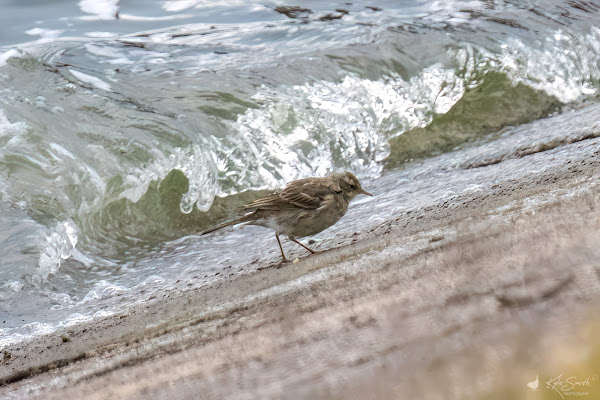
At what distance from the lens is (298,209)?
14.1 ft

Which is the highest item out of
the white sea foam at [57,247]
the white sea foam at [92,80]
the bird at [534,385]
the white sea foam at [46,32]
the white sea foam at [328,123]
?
the bird at [534,385]

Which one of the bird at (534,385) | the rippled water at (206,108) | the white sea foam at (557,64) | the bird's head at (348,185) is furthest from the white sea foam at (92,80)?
the bird at (534,385)

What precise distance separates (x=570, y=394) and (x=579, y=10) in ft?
30.3

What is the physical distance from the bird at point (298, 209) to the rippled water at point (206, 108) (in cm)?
32

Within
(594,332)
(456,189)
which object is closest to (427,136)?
(456,189)

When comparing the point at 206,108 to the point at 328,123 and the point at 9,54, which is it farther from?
the point at 9,54

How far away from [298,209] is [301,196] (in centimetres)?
9

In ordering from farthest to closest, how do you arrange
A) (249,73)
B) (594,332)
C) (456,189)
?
(249,73) → (456,189) → (594,332)

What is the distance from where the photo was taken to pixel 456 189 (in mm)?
4465

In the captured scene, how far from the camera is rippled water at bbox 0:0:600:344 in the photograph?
534 cm

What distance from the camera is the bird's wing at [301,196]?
4.32m

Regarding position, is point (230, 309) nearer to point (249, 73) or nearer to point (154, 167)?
point (154, 167)
